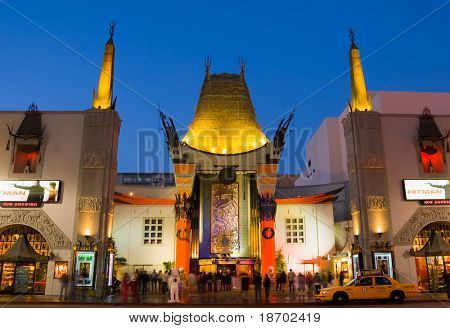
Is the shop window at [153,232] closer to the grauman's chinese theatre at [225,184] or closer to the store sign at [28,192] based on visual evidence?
the grauman's chinese theatre at [225,184]

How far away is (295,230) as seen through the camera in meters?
28.6

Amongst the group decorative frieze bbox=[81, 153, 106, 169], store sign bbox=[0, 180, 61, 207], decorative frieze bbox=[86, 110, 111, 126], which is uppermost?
decorative frieze bbox=[86, 110, 111, 126]

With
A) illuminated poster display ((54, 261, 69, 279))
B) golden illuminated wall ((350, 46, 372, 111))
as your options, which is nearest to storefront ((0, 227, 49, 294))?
illuminated poster display ((54, 261, 69, 279))

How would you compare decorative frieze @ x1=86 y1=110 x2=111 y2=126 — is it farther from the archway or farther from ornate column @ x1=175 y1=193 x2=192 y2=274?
the archway

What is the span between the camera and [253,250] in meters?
27.2

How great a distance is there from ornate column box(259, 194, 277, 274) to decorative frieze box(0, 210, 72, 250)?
40.2 feet

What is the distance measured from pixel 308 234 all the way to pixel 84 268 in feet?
51.3

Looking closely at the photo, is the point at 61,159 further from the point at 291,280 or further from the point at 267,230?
the point at 267,230

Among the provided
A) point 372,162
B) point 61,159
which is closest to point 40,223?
point 61,159

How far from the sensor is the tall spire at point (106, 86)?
807 inches

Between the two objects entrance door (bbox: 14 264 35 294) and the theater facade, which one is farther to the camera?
entrance door (bbox: 14 264 35 294)

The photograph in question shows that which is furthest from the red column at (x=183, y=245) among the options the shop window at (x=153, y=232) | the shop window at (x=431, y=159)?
the shop window at (x=431, y=159)

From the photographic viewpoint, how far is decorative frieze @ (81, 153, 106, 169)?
19328 mm

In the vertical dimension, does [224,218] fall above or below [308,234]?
above
